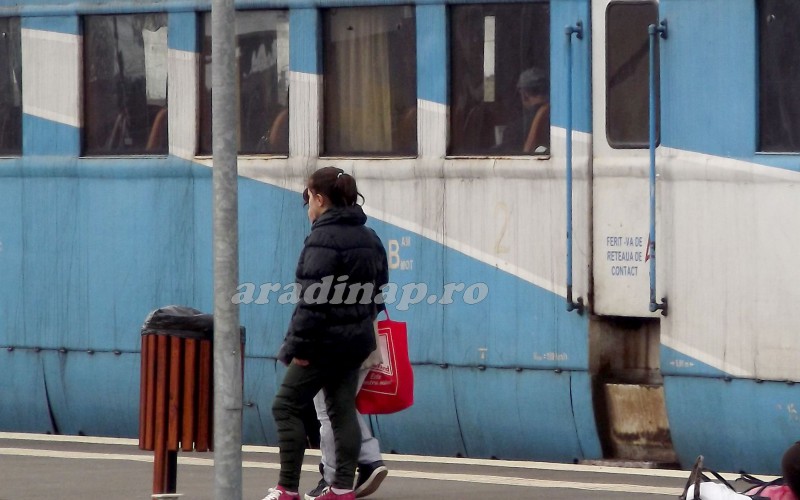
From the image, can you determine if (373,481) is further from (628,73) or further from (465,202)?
(628,73)

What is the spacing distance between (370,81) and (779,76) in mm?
2278

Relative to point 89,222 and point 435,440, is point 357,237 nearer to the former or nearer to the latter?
point 435,440

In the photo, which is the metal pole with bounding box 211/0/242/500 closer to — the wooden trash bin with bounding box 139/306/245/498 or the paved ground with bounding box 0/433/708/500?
the wooden trash bin with bounding box 139/306/245/498

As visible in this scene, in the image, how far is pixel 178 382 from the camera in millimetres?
8352

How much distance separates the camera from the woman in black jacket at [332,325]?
26.6ft

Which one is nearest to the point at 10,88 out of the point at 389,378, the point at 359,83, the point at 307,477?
the point at 359,83

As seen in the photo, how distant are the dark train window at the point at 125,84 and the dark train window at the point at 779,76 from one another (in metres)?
3.48

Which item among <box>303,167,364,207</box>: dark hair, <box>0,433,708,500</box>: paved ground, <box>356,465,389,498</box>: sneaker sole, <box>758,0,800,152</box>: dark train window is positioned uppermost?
<box>758,0,800,152</box>: dark train window

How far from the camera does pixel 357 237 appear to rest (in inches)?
324

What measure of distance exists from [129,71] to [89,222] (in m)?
0.92

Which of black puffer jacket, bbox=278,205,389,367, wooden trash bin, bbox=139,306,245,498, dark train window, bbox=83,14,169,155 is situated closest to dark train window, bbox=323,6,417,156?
dark train window, bbox=83,14,169,155

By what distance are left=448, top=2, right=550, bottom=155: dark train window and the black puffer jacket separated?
6.14 ft

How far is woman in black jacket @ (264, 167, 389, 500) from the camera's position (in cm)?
810

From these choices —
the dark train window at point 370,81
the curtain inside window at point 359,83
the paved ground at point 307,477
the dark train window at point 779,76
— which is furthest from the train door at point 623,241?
the curtain inside window at point 359,83
